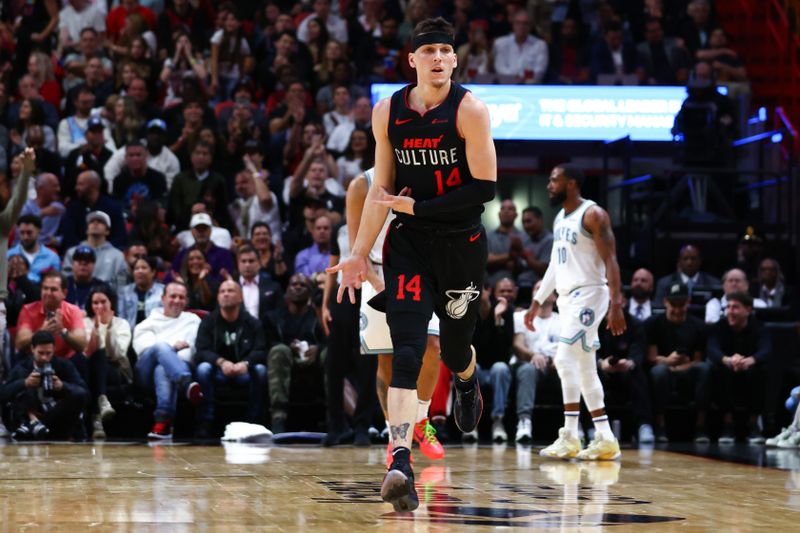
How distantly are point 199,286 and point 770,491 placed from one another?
A: 257 inches

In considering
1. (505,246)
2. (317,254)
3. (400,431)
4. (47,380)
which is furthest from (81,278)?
(400,431)

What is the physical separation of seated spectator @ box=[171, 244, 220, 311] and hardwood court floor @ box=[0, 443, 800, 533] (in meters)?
3.00

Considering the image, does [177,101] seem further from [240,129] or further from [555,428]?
[555,428]

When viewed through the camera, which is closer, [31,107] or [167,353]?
[167,353]

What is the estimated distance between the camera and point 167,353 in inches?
429

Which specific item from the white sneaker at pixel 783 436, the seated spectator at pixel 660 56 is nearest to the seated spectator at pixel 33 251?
the white sneaker at pixel 783 436

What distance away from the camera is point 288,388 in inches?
431

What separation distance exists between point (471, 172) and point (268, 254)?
701cm

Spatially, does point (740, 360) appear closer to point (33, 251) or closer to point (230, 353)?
point (230, 353)

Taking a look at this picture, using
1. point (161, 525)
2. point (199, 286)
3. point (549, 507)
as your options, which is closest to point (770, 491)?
point (549, 507)

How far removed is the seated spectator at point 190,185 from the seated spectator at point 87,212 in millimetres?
660

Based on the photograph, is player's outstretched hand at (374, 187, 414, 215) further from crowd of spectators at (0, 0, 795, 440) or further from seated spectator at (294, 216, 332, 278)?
seated spectator at (294, 216, 332, 278)

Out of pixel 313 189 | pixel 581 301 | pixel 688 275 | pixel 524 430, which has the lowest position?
pixel 524 430

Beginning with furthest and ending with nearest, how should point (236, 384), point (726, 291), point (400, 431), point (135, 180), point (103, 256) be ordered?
point (135, 180) → point (726, 291) → point (103, 256) → point (236, 384) → point (400, 431)
